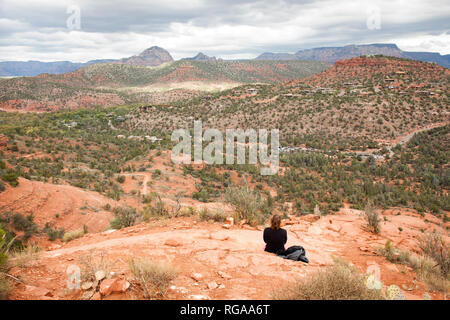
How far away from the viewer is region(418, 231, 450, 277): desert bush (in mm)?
5398

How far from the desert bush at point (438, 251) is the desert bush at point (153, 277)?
5.31m

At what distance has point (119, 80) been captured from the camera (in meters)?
101

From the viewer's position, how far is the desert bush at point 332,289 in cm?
370

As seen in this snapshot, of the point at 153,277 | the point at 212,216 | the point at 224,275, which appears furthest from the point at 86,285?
the point at 212,216

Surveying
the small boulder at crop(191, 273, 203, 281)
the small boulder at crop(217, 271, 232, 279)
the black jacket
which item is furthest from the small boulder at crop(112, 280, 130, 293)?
the black jacket

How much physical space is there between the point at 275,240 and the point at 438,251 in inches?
144

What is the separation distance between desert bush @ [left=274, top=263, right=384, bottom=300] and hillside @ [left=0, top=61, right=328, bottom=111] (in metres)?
73.8

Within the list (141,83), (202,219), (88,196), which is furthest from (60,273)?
(141,83)

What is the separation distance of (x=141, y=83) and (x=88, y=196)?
3779 inches

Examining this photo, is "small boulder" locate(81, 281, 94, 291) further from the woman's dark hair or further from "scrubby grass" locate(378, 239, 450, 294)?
"scrubby grass" locate(378, 239, 450, 294)

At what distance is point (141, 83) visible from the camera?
102375mm

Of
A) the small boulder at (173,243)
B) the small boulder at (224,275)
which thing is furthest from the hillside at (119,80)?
the small boulder at (224,275)

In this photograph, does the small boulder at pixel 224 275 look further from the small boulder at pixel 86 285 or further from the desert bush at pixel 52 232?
the desert bush at pixel 52 232

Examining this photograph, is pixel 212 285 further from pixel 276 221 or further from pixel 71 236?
pixel 71 236
